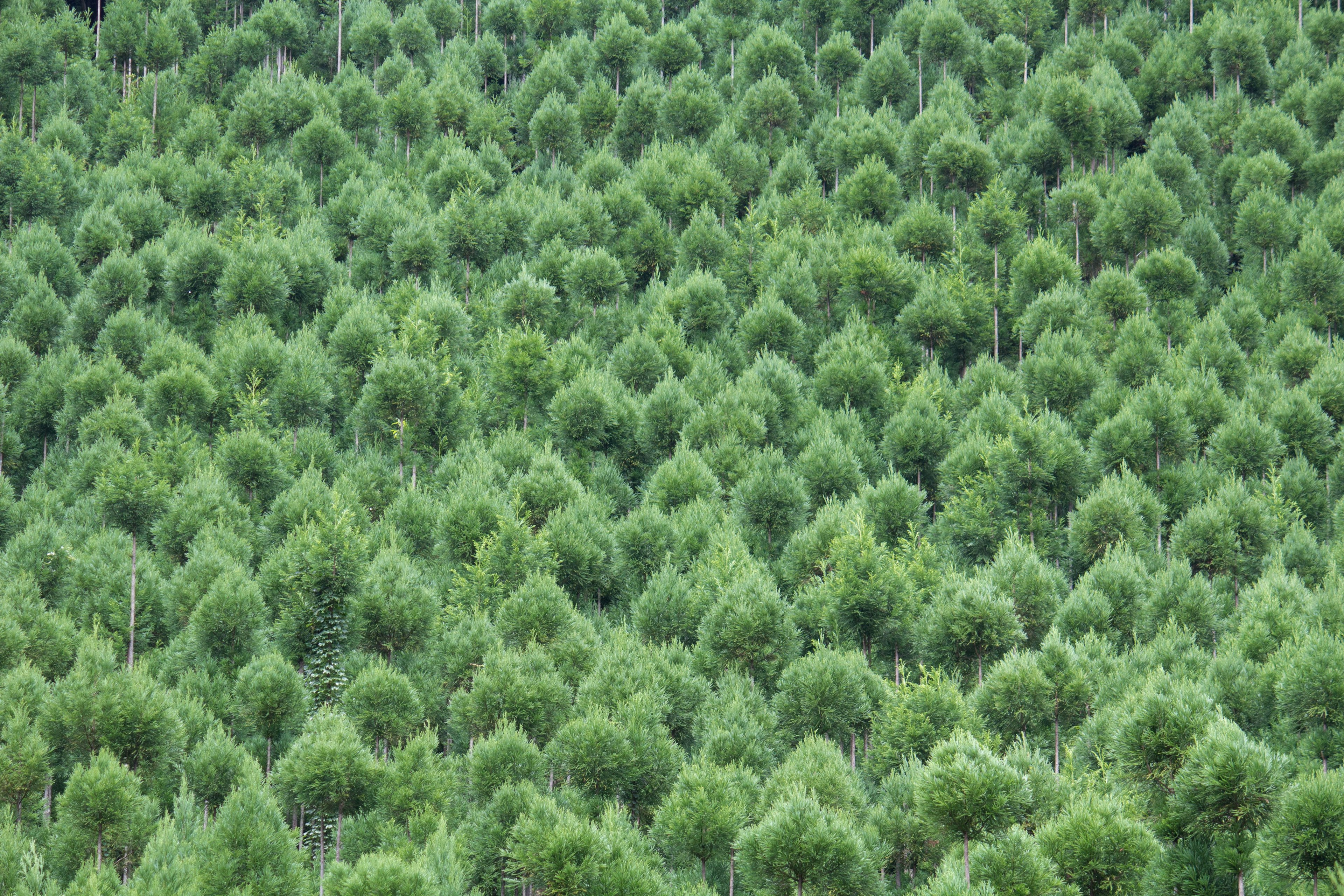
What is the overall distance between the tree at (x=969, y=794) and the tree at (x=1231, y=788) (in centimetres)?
338

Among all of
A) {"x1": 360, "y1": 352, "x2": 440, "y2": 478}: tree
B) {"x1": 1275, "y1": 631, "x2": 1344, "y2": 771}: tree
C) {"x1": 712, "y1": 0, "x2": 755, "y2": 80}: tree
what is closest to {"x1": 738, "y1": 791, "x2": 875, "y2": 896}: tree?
{"x1": 1275, "y1": 631, "x2": 1344, "y2": 771}: tree

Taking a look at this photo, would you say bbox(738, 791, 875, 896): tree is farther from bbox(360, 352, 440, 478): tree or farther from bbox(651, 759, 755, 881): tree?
bbox(360, 352, 440, 478): tree

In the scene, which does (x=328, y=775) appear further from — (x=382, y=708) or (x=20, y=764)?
(x=20, y=764)

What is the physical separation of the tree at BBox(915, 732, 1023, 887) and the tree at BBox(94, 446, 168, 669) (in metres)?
22.4

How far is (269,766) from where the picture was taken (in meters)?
31.5

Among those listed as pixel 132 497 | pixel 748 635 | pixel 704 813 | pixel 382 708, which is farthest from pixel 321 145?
pixel 704 813

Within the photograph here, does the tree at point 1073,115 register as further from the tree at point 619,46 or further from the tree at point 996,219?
the tree at point 619,46

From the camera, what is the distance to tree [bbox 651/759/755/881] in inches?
1112

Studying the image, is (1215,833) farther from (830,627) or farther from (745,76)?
(745,76)

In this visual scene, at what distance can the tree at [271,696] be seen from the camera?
30.7m

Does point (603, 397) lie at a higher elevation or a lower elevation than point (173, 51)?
lower

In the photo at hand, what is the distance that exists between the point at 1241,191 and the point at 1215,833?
31.4m

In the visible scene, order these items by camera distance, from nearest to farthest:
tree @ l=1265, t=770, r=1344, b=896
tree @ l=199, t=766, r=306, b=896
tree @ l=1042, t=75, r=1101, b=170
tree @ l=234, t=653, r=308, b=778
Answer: tree @ l=1265, t=770, r=1344, b=896
tree @ l=199, t=766, r=306, b=896
tree @ l=234, t=653, r=308, b=778
tree @ l=1042, t=75, r=1101, b=170

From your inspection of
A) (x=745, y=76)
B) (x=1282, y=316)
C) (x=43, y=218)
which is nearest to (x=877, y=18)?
(x=745, y=76)
